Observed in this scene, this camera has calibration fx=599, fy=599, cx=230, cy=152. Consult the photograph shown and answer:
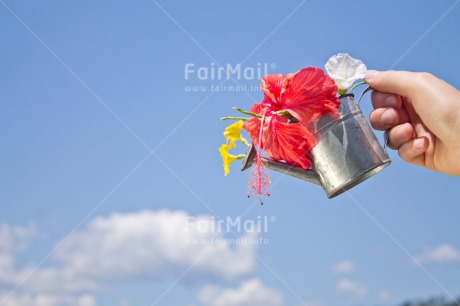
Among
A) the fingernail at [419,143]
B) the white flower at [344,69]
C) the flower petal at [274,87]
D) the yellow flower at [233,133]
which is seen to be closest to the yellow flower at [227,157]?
the yellow flower at [233,133]

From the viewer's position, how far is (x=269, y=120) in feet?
6.03

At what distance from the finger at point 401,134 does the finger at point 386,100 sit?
80mm

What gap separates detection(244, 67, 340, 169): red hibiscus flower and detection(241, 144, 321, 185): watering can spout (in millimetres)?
17

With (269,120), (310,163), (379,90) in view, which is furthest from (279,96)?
(379,90)

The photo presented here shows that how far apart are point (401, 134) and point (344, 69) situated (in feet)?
1.19

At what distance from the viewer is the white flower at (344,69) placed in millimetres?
1855

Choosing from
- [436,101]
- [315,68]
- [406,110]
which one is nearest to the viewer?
[315,68]

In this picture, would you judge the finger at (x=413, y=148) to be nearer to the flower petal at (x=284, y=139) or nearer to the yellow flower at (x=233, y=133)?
the flower petal at (x=284, y=139)

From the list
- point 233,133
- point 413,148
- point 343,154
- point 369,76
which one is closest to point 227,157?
point 233,133

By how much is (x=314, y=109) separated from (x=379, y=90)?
364 mm

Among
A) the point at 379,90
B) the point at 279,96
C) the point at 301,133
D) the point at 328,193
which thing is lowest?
the point at 328,193

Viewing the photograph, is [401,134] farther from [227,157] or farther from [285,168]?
[227,157]

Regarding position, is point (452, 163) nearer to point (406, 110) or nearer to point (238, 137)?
point (406, 110)

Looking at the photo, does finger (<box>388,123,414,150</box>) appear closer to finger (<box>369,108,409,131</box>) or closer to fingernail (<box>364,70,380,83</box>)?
finger (<box>369,108,409,131</box>)
